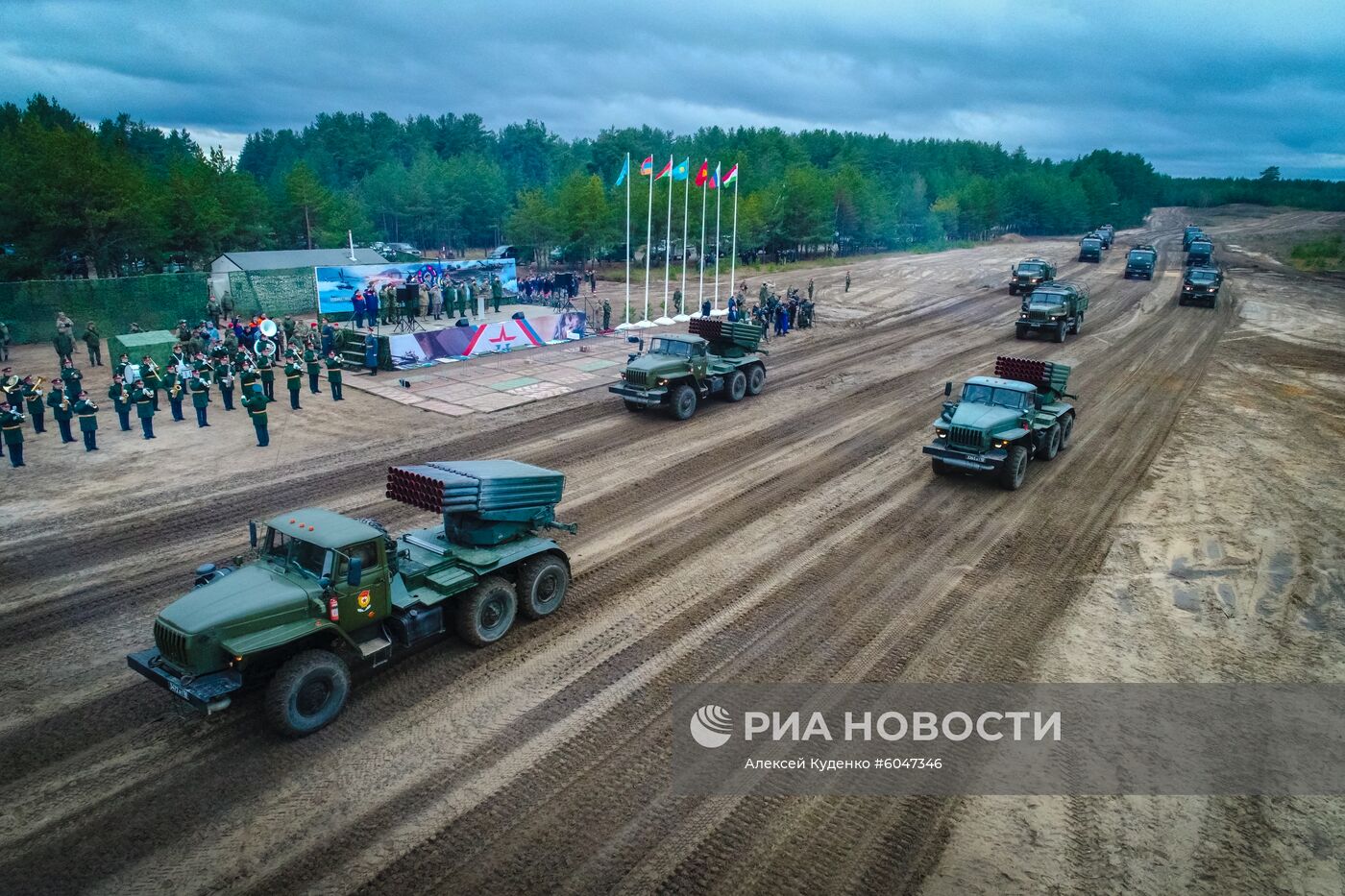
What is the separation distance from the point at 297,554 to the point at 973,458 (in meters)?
11.8

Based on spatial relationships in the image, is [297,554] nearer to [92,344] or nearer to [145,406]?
[145,406]

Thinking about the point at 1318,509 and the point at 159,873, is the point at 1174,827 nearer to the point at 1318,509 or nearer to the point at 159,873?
the point at 159,873

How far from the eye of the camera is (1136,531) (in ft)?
45.0

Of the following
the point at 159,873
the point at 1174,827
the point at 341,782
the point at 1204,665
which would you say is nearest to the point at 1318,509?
the point at 1204,665

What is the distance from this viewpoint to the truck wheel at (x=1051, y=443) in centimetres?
1669

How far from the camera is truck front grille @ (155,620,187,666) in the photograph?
24.2 feet

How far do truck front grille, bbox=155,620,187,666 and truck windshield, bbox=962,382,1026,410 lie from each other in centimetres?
1426

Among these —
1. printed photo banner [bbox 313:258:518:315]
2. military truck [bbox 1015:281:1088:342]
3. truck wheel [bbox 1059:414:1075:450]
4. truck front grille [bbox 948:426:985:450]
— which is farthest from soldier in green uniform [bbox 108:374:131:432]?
military truck [bbox 1015:281:1088:342]

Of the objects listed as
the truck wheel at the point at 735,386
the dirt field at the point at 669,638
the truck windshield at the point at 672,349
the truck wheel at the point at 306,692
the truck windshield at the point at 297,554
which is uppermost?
the truck windshield at the point at 672,349

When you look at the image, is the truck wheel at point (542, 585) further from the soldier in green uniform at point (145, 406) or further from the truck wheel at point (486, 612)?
the soldier in green uniform at point (145, 406)

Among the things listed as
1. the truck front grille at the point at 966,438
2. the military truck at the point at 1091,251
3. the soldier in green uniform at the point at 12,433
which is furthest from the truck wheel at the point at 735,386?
the military truck at the point at 1091,251

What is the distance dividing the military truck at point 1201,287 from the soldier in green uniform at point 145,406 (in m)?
43.7

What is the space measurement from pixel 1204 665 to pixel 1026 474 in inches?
274

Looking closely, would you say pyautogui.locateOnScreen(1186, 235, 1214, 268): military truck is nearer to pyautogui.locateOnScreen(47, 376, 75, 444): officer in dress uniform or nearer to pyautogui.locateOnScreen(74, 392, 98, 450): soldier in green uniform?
pyautogui.locateOnScreen(74, 392, 98, 450): soldier in green uniform
